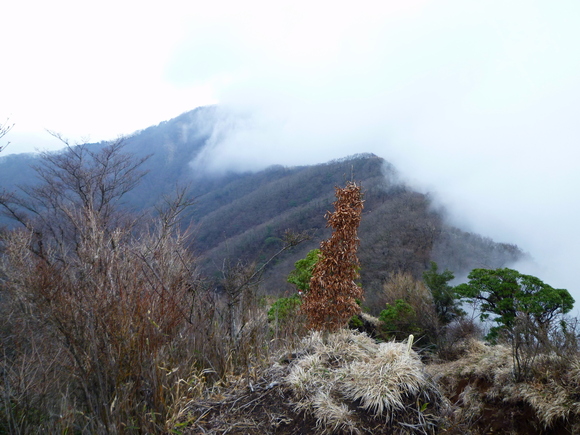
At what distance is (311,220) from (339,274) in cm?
5154

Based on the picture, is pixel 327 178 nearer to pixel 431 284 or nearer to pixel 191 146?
pixel 431 284

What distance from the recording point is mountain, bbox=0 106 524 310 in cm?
3525

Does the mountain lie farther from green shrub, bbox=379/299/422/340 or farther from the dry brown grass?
the dry brown grass

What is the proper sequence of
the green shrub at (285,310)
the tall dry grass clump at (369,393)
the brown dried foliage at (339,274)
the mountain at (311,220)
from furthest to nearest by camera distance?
1. the mountain at (311,220)
2. the green shrub at (285,310)
3. the brown dried foliage at (339,274)
4. the tall dry grass clump at (369,393)

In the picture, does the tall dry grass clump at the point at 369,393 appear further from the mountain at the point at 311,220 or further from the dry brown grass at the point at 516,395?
the mountain at the point at 311,220

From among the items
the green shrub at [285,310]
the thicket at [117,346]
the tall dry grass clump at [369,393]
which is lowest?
the green shrub at [285,310]

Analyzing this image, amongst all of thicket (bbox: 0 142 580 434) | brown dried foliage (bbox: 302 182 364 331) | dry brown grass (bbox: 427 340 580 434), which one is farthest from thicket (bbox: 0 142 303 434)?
dry brown grass (bbox: 427 340 580 434)

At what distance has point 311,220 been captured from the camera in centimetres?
5728

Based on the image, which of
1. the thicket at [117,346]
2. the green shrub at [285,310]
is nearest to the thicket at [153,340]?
the thicket at [117,346]

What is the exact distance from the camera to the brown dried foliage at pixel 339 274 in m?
5.66

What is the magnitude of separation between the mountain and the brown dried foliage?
196 centimetres

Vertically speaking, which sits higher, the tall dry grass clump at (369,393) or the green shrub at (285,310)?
the tall dry grass clump at (369,393)

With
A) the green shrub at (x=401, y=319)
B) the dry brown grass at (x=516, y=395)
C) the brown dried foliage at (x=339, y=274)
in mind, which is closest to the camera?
the dry brown grass at (x=516, y=395)

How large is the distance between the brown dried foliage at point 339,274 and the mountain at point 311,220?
1965 mm
